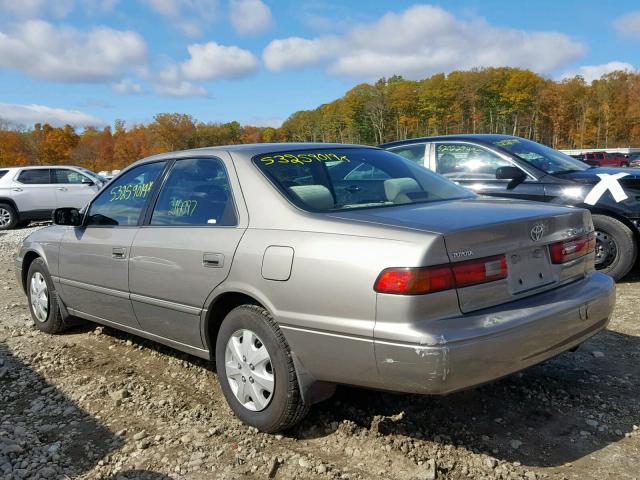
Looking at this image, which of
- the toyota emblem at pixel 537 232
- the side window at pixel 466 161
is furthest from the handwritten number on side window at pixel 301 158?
the side window at pixel 466 161

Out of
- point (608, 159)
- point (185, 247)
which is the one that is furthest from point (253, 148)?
point (608, 159)

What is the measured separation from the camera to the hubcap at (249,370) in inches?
119

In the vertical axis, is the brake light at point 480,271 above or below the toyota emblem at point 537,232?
below

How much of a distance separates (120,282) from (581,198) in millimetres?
4615

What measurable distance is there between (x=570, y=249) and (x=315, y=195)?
1.41m

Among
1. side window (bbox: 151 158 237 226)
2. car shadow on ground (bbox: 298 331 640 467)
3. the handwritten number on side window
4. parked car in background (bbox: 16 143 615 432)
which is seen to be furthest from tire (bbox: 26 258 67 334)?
car shadow on ground (bbox: 298 331 640 467)

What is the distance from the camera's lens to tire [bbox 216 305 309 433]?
288 centimetres

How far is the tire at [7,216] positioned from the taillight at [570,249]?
15.3 meters

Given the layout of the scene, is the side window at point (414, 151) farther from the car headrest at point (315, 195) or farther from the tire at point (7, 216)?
the tire at point (7, 216)

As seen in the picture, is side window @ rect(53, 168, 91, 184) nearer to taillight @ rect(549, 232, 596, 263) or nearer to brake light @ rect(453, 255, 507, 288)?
taillight @ rect(549, 232, 596, 263)

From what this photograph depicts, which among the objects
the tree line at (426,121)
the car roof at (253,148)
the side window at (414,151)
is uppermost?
the tree line at (426,121)

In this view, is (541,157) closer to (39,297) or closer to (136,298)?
(136,298)

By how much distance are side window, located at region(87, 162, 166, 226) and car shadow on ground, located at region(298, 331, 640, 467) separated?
192cm

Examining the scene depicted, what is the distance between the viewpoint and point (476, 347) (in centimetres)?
245
